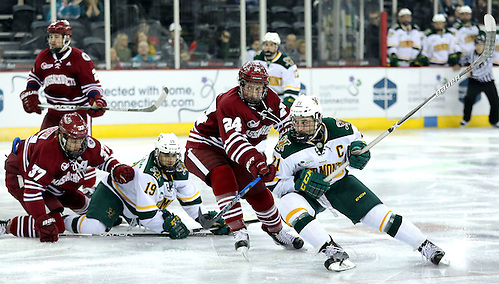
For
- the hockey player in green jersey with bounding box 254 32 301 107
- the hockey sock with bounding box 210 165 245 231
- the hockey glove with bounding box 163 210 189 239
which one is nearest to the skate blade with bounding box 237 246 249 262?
the hockey sock with bounding box 210 165 245 231

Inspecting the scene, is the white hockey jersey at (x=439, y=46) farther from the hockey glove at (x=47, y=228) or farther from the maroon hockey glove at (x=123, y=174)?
the hockey glove at (x=47, y=228)

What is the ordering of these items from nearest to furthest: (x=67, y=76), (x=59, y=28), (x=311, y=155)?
(x=311, y=155) < (x=59, y=28) < (x=67, y=76)

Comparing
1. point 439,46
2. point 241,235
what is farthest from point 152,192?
point 439,46

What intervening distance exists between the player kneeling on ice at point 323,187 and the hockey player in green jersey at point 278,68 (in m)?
4.07

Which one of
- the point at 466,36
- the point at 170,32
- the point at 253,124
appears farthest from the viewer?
the point at 466,36

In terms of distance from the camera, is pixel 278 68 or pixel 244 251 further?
pixel 278 68

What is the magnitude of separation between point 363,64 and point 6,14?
16.2 feet

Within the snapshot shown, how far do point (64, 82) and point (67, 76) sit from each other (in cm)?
5

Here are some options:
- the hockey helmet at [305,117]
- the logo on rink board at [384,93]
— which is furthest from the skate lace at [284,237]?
the logo on rink board at [384,93]

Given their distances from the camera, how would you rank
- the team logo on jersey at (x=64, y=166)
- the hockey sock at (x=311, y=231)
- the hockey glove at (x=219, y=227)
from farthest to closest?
the hockey glove at (x=219, y=227) < the team logo on jersey at (x=64, y=166) < the hockey sock at (x=311, y=231)

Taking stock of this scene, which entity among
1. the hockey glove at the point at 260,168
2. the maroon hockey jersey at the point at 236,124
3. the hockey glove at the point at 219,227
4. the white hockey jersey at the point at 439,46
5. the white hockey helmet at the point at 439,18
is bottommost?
the hockey glove at the point at 219,227

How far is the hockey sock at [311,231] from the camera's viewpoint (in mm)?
3645

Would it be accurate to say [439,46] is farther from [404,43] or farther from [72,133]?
[72,133]

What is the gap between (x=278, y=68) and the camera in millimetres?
8148
